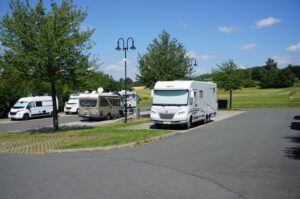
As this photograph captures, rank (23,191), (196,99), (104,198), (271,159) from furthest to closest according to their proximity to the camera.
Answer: (196,99) < (271,159) < (23,191) < (104,198)

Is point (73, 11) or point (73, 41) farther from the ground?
point (73, 11)

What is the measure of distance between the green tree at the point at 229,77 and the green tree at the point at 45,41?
100 ft

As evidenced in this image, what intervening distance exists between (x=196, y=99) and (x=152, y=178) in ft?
54.3

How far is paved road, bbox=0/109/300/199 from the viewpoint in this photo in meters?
7.82

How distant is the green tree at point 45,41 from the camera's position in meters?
21.6

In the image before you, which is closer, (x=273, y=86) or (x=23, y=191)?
(x=23, y=191)

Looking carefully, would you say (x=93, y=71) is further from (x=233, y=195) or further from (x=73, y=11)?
(x=233, y=195)

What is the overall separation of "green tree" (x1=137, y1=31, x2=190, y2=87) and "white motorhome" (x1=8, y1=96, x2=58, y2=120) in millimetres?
11183

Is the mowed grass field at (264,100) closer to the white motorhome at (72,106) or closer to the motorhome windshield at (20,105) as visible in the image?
the white motorhome at (72,106)

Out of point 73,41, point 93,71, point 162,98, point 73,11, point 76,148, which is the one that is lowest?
point 76,148

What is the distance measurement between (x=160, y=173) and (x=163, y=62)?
2765cm

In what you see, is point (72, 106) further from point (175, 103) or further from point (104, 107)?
point (175, 103)

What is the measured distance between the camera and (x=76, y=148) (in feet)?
48.5

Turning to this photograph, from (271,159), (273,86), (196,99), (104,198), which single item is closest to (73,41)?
(196,99)
